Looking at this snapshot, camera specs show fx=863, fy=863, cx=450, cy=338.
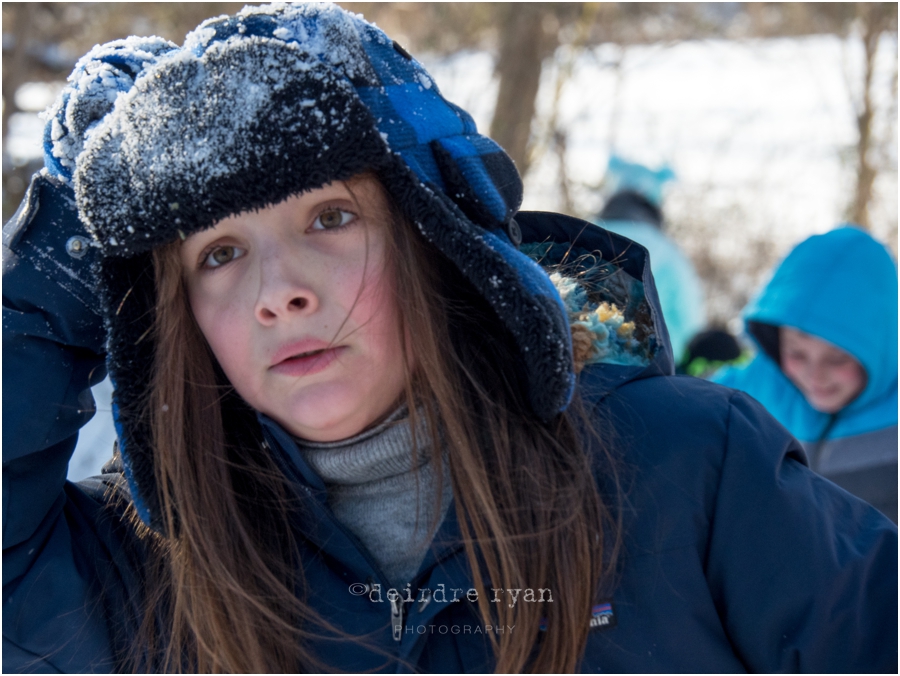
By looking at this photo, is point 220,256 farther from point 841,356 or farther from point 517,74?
point 517,74

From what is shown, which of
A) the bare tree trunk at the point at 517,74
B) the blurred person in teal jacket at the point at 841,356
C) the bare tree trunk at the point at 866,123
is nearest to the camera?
the blurred person in teal jacket at the point at 841,356

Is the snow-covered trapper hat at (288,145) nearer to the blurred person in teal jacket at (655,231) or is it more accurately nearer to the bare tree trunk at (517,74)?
the blurred person in teal jacket at (655,231)

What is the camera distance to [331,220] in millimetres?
1481

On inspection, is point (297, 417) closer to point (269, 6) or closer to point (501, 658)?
point (501, 658)

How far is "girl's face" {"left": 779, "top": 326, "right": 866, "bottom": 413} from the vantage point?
336cm

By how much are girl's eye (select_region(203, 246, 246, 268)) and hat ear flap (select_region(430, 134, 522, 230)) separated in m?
0.39

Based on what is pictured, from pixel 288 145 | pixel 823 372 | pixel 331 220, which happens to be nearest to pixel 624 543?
pixel 331 220

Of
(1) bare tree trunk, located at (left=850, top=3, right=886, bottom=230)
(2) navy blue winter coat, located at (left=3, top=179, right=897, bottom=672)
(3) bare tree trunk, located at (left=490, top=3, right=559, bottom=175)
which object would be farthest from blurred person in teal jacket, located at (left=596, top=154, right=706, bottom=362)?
(1) bare tree trunk, located at (left=850, top=3, right=886, bottom=230)

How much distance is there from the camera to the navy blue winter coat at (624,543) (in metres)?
1.37

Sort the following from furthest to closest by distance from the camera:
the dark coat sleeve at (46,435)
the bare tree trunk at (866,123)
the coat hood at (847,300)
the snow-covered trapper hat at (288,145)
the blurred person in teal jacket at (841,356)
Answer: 1. the bare tree trunk at (866,123)
2. the coat hood at (847,300)
3. the blurred person in teal jacket at (841,356)
4. the dark coat sleeve at (46,435)
5. the snow-covered trapper hat at (288,145)

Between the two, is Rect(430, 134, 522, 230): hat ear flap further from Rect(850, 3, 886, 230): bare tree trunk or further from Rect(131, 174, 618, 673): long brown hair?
Rect(850, 3, 886, 230): bare tree trunk

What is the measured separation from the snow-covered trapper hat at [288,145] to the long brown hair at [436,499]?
0.09 metres

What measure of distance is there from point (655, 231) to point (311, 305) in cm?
357

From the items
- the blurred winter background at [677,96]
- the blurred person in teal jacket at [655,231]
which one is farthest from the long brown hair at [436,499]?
the blurred winter background at [677,96]
